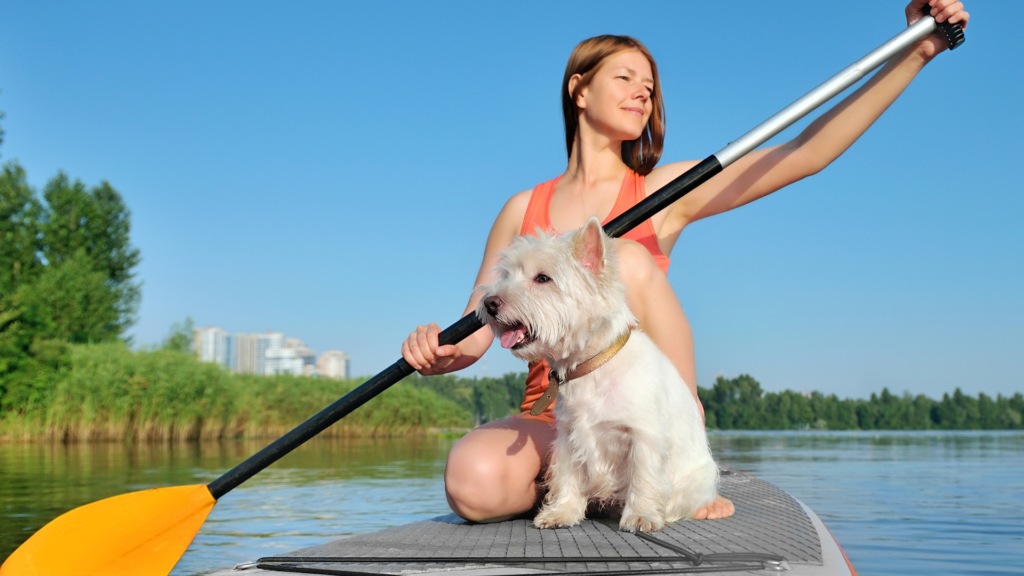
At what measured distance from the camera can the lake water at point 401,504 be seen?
15.1 feet

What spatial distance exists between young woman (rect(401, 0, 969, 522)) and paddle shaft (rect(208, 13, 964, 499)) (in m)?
0.07

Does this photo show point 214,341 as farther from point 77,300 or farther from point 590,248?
point 590,248

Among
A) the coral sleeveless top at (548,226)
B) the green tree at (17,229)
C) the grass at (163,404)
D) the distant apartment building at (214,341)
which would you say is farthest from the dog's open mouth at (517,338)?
the distant apartment building at (214,341)

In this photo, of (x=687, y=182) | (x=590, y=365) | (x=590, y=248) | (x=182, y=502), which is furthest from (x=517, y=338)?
(x=182, y=502)

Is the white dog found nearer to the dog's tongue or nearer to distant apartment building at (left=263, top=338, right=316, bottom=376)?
the dog's tongue

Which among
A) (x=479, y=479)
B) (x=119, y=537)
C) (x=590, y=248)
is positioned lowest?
(x=119, y=537)

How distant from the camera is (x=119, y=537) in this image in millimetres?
2982

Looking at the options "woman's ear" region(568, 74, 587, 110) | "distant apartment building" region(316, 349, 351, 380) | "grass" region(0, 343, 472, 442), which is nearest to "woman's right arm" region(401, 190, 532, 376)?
"woman's ear" region(568, 74, 587, 110)

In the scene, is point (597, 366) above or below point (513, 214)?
below

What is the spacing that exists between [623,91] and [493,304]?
1.59 meters

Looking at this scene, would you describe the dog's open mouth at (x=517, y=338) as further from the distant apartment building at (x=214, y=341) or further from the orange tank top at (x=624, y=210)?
the distant apartment building at (x=214, y=341)

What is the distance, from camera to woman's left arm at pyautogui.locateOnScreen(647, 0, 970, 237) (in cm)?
301

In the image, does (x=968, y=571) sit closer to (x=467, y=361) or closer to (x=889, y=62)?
(x=889, y=62)

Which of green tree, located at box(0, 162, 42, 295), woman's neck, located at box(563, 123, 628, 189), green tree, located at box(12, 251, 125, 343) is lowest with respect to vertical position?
woman's neck, located at box(563, 123, 628, 189)
